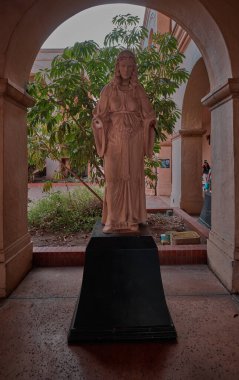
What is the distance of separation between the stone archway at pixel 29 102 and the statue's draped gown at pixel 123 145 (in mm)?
1159

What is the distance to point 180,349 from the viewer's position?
2.30 m

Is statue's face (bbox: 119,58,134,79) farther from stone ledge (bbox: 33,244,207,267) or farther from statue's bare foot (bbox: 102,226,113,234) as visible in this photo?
stone ledge (bbox: 33,244,207,267)

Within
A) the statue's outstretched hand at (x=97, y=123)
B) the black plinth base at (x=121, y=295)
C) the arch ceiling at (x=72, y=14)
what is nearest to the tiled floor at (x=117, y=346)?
the black plinth base at (x=121, y=295)

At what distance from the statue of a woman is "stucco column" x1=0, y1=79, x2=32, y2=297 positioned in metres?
1.15

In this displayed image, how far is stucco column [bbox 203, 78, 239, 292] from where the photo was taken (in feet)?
10.9

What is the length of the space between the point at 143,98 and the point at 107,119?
1.35 ft

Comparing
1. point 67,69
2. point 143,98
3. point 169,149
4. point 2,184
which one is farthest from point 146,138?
point 169,149

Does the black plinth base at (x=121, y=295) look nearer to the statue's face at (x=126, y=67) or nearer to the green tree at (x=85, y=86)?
the statue's face at (x=126, y=67)

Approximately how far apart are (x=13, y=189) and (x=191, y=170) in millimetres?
5122

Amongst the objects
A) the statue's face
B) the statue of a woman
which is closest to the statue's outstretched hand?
the statue of a woman

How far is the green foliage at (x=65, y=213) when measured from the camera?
5840 millimetres

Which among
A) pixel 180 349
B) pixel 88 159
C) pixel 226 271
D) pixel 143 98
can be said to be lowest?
pixel 180 349

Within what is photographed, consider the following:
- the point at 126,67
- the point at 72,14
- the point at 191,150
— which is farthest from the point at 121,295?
the point at 191,150

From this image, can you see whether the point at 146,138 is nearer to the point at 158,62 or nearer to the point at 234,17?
the point at 234,17
